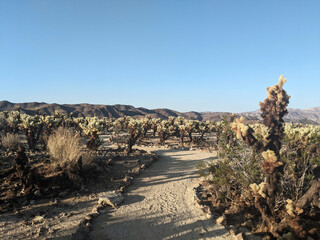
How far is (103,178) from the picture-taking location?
804 cm

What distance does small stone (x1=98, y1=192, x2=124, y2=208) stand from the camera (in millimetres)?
5967

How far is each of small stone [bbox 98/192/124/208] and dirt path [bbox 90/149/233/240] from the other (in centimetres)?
19

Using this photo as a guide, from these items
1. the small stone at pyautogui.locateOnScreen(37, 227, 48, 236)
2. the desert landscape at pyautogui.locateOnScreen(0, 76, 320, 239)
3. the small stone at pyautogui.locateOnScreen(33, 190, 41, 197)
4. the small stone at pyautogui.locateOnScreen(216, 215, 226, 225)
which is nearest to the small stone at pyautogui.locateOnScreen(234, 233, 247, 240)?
the desert landscape at pyautogui.locateOnScreen(0, 76, 320, 239)

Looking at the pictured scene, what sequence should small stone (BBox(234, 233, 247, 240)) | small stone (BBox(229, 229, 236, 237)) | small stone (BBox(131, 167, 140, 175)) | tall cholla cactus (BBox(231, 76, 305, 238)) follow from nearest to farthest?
tall cholla cactus (BBox(231, 76, 305, 238)) < small stone (BBox(234, 233, 247, 240)) < small stone (BBox(229, 229, 236, 237)) < small stone (BBox(131, 167, 140, 175))

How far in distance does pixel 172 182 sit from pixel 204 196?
1909 mm

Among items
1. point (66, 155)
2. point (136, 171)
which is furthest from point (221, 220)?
point (66, 155)

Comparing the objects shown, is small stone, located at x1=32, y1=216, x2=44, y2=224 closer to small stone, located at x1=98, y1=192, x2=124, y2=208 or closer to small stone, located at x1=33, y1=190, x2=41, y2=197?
small stone, located at x1=33, y1=190, x2=41, y2=197

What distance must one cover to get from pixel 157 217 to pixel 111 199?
166cm

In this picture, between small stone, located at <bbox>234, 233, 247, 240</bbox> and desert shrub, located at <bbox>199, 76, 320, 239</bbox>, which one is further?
small stone, located at <bbox>234, 233, 247, 240</bbox>

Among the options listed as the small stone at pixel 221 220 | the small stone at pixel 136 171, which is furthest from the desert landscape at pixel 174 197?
the small stone at pixel 136 171

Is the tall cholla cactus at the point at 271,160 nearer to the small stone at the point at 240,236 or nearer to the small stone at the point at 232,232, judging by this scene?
the small stone at the point at 240,236

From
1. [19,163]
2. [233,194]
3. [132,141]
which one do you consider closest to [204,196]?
[233,194]

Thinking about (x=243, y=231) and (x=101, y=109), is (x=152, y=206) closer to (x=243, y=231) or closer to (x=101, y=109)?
(x=243, y=231)

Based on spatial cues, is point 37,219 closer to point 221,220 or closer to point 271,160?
point 221,220
